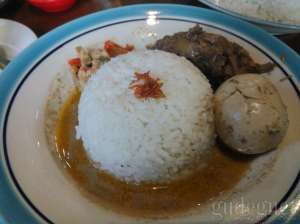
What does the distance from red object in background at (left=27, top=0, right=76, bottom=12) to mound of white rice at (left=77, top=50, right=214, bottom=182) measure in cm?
101

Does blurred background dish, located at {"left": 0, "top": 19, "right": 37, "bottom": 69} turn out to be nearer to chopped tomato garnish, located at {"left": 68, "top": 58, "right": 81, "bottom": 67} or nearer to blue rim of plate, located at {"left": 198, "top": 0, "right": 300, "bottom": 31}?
chopped tomato garnish, located at {"left": 68, "top": 58, "right": 81, "bottom": 67}

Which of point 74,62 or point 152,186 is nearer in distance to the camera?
point 152,186

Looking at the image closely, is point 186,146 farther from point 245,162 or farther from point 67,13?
point 67,13

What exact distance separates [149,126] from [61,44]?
87 cm

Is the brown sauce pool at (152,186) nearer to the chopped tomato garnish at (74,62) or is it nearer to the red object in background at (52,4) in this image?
the chopped tomato garnish at (74,62)

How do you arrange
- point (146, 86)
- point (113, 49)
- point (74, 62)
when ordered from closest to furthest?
1. point (146, 86)
2. point (74, 62)
3. point (113, 49)

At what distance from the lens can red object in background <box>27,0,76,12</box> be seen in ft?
8.36

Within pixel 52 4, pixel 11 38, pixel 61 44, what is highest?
pixel 52 4

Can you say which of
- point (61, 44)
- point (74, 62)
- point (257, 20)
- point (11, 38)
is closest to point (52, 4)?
point (11, 38)

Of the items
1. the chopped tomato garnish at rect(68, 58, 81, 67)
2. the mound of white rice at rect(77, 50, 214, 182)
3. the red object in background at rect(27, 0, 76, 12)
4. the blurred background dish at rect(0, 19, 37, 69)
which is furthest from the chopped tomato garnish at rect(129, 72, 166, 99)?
the red object in background at rect(27, 0, 76, 12)

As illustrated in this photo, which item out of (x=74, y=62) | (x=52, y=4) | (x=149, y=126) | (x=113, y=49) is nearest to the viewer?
(x=149, y=126)

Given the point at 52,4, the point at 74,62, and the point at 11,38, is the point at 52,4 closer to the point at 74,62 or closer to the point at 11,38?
the point at 11,38

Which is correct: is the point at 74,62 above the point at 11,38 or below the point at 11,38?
below

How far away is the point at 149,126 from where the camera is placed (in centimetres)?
→ 175
